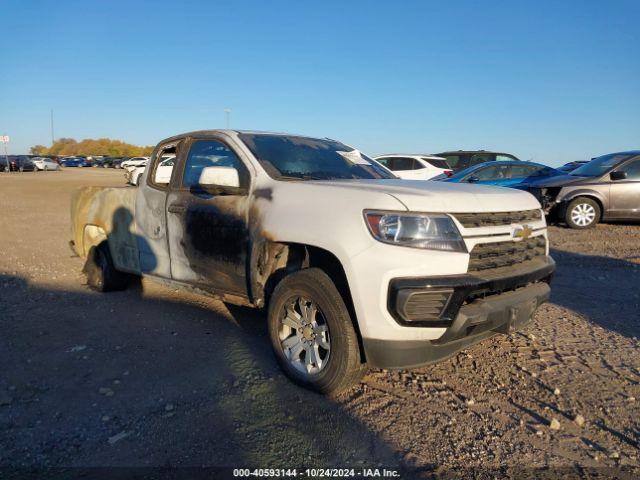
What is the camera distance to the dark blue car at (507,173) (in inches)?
452

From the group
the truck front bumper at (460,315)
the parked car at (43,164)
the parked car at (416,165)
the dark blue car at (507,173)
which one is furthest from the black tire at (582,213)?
the parked car at (43,164)

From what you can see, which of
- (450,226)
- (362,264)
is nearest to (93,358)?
(362,264)

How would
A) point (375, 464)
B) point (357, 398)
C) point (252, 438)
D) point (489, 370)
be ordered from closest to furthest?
point (375, 464), point (252, 438), point (357, 398), point (489, 370)

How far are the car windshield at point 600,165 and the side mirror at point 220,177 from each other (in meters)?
9.06

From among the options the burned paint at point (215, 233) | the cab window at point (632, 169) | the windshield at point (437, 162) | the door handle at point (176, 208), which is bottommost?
the burned paint at point (215, 233)

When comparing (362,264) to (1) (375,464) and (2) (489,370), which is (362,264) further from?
(2) (489,370)

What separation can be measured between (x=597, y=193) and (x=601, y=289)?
504cm

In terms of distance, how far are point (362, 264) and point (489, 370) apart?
1.56 meters

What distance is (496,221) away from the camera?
3.09 meters

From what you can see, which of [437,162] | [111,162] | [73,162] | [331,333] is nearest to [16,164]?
[73,162]

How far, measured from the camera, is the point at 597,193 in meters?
9.99

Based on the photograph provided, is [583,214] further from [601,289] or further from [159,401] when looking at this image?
[159,401]

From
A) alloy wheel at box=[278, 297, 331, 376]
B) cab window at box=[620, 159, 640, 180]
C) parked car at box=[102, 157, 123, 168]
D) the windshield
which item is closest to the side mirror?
alloy wheel at box=[278, 297, 331, 376]

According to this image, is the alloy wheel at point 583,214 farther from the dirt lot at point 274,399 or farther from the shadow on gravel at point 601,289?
the dirt lot at point 274,399
